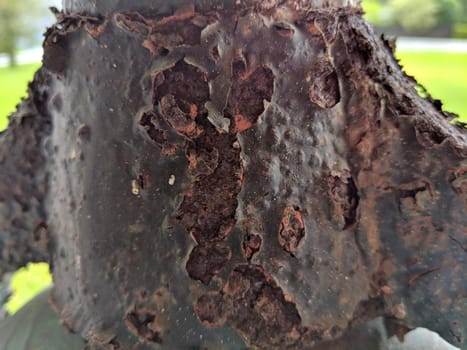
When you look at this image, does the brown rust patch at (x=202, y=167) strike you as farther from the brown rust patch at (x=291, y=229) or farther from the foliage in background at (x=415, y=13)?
the foliage in background at (x=415, y=13)

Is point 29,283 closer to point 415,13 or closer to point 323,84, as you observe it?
point 323,84

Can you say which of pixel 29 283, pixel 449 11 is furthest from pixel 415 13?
pixel 29 283

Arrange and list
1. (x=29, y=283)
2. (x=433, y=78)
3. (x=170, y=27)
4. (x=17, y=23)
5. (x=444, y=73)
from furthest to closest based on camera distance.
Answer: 1. (x=17, y=23)
2. (x=444, y=73)
3. (x=433, y=78)
4. (x=29, y=283)
5. (x=170, y=27)

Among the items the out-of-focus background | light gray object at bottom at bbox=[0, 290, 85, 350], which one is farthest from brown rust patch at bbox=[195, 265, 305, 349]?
the out-of-focus background

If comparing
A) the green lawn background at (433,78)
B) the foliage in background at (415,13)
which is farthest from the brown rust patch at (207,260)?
the foliage in background at (415,13)

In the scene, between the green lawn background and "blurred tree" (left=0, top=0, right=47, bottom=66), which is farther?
"blurred tree" (left=0, top=0, right=47, bottom=66)

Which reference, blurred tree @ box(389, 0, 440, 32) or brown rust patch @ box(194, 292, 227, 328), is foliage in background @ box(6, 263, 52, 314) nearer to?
brown rust patch @ box(194, 292, 227, 328)
